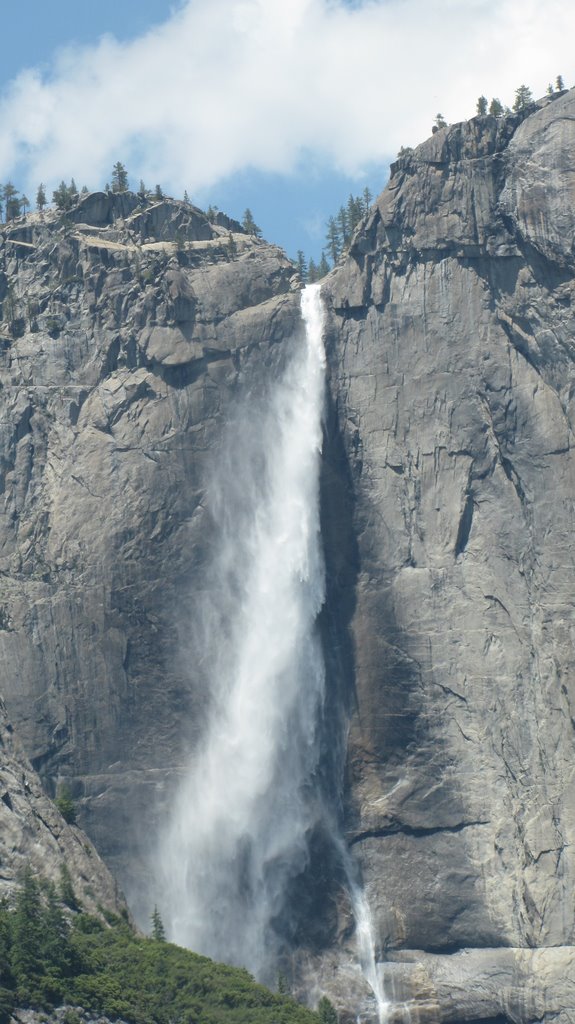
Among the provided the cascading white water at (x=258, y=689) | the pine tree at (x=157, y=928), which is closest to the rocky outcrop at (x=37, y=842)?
the pine tree at (x=157, y=928)

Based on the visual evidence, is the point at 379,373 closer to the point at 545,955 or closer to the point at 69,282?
the point at 69,282

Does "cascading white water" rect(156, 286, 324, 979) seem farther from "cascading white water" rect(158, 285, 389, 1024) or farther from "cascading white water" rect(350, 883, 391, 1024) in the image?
"cascading white water" rect(350, 883, 391, 1024)

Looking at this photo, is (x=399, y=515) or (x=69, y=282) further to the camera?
(x=69, y=282)

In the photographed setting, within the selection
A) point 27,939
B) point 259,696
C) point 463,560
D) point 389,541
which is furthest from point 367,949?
point 27,939

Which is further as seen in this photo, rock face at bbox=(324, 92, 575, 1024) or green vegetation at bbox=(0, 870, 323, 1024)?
rock face at bbox=(324, 92, 575, 1024)

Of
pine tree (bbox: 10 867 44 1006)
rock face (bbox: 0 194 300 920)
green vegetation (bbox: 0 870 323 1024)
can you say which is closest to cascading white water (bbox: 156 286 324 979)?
A: rock face (bbox: 0 194 300 920)

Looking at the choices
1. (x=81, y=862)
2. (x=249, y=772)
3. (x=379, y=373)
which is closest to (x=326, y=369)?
(x=379, y=373)
